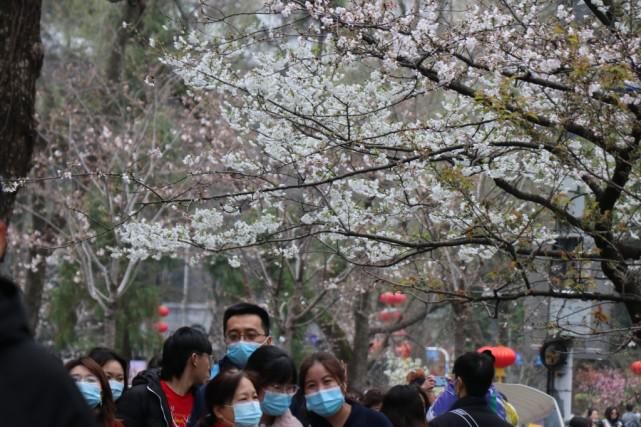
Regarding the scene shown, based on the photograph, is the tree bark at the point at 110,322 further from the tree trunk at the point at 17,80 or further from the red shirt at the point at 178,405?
the red shirt at the point at 178,405

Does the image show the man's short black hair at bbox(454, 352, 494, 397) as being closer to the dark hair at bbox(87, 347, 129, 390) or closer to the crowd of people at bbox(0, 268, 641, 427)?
the crowd of people at bbox(0, 268, 641, 427)

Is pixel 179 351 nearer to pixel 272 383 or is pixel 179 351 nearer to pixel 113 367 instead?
pixel 272 383

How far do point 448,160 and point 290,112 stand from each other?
1153 millimetres

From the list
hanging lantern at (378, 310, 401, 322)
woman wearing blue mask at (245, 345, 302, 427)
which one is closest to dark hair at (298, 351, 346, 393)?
woman wearing blue mask at (245, 345, 302, 427)

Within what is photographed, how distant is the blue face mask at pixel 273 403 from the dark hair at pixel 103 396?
2.59ft

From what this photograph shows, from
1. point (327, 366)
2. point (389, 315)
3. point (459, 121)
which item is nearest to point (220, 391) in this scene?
point (327, 366)

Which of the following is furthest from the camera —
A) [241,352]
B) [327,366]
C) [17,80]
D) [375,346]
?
[375,346]

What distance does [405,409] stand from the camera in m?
6.52

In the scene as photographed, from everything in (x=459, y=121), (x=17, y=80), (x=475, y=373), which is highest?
(x=17, y=80)

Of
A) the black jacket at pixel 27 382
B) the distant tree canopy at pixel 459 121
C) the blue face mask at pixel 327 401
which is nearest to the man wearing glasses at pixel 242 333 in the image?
the blue face mask at pixel 327 401

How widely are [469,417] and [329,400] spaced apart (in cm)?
78

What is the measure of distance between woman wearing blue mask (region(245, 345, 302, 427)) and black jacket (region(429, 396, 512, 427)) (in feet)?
2.57

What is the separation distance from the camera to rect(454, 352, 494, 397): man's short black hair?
255 inches

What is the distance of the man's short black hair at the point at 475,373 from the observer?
6.46 metres
